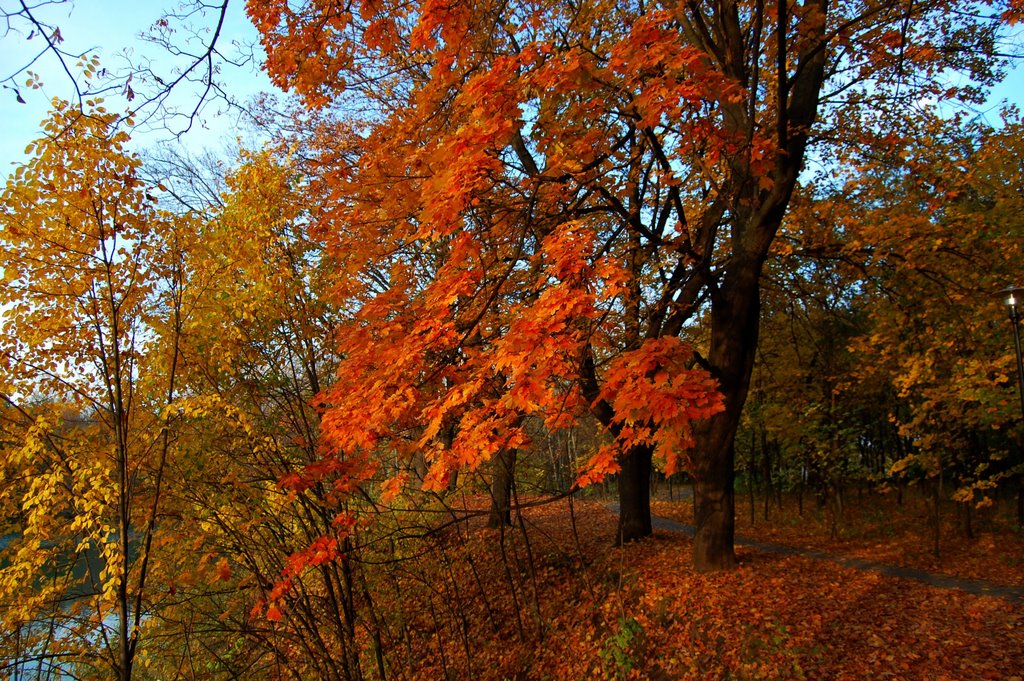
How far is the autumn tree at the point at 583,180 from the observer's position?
149 inches

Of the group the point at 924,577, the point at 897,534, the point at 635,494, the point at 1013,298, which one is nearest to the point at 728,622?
the point at 635,494

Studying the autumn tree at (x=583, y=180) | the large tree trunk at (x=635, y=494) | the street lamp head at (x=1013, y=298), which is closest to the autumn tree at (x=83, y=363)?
the autumn tree at (x=583, y=180)

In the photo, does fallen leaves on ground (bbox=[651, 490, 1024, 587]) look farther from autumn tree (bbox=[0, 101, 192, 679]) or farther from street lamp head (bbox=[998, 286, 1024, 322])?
autumn tree (bbox=[0, 101, 192, 679])

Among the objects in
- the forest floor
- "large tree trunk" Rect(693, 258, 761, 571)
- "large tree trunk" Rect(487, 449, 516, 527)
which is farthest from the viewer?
"large tree trunk" Rect(487, 449, 516, 527)

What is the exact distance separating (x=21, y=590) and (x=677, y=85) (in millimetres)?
7026

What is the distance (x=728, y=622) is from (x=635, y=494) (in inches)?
151

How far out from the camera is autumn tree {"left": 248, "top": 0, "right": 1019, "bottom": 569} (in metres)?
3.79

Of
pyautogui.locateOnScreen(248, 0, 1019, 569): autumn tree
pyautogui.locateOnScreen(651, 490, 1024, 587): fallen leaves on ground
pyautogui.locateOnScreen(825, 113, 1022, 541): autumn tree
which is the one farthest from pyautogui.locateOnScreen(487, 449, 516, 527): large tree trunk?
pyautogui.locateOnScreen(651, 490, 1024, 587): fallen leaves on ground

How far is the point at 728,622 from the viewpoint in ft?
19.0

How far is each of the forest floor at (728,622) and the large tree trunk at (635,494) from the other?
0.33m

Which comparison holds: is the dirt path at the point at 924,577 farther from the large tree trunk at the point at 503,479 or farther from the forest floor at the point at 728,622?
the large tree trunk at the point at 503,479

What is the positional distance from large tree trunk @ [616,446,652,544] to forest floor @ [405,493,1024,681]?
1.08 ft

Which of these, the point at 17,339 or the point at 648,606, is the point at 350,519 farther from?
the point at 648,606

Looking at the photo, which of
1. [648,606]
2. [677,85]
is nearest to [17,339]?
[677,85]
